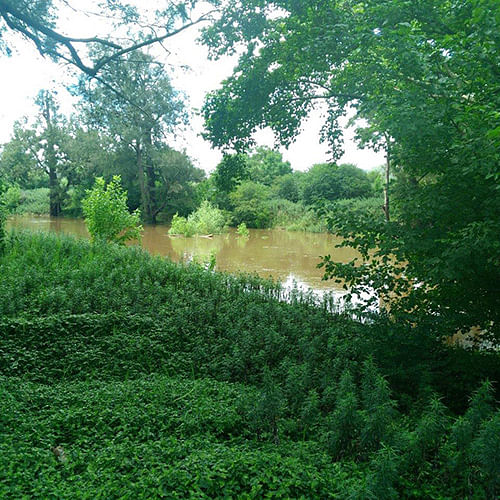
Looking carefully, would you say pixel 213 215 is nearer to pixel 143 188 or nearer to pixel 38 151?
pixel 143 188

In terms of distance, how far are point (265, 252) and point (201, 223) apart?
822 centimetres

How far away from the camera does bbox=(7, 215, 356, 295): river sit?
46.0ft

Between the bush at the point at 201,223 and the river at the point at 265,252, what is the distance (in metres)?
0.67

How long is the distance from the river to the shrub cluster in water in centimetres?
537

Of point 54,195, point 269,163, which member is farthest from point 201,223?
point 269,163

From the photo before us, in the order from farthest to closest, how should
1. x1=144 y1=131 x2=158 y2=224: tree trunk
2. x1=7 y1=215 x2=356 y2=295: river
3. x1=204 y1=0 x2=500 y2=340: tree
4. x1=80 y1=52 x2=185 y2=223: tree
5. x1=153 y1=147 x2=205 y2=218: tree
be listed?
x1=144 y1=131 x2=158 y2=224: tree trunk, x1=153 y1=147 x2=205 y2=218: tree, x1=7 y1=215 x2=356 y2=295: river, x1=80 y1=52 x2=185 y2=223: tree, x1=204 y1=0 x2=500 y2=340: tree

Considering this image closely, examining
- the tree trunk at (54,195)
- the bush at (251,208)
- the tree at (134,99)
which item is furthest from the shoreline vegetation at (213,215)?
the tree at (134,99)

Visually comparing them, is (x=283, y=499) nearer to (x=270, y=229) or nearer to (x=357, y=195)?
(x=270, y=229)

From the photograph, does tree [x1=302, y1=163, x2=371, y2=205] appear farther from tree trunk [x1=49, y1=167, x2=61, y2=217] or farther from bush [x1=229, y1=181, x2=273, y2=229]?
tree trunk [x1=49, y1=167, x2=61, y2=217]

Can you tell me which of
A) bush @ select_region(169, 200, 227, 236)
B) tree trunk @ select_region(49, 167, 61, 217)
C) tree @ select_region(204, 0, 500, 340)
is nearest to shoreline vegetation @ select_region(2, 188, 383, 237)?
bush @ select_region(169, 200, 227, 236)

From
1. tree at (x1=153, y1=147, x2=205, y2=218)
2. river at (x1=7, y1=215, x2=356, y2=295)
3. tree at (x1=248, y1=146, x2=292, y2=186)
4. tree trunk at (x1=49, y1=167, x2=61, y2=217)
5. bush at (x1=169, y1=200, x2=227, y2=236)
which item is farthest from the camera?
tree at (x1=248, y1=146, x2=292, y2=186)

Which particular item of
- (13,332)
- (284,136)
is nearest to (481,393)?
(13,332)

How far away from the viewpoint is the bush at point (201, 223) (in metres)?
25.1

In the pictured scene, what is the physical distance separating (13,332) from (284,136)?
5765mm
